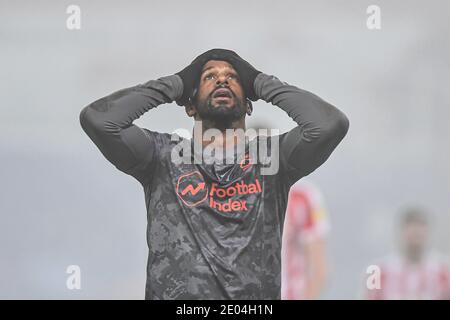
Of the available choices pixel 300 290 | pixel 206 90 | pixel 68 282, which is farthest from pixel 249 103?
pixel 300 290

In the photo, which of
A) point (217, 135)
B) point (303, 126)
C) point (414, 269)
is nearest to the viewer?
point (303, 126)

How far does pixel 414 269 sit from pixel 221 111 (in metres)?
2.22

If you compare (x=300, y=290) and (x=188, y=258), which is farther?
(x=300, y=290)

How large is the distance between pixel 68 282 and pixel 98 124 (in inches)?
59.9

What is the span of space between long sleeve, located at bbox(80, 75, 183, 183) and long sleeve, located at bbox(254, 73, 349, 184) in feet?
1.04

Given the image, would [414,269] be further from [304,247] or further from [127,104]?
[127,104]

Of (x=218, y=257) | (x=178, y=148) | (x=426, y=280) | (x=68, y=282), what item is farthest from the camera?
(x=426, y=280)

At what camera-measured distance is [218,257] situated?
2688mm

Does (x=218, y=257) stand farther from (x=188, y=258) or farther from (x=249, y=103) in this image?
(x=249, y=103)

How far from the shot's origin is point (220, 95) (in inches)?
110

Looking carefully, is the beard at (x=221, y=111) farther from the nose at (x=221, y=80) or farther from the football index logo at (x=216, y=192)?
the football index logo at (x=216, y=192)

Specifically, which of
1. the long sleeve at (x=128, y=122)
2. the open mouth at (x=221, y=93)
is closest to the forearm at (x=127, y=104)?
the long sleeve at (x=128, y=122)

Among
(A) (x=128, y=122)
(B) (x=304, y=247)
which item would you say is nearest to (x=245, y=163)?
(A) (x=128, y=122)

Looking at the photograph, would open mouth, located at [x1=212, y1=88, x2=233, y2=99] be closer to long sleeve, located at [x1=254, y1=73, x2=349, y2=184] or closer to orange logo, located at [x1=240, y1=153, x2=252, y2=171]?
long sleeve, located at [x1=254, y1=73, x2=349, y2=184]
